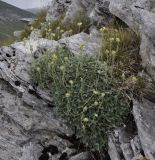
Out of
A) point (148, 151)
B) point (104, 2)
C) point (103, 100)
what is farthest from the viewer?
point (104, 2)

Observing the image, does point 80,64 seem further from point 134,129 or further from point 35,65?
point 134,129

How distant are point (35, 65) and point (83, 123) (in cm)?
166

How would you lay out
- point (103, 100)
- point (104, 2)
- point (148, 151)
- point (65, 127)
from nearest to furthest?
point (148, 151) → point (103, 100) → point (65, 127) → point (104, 2)

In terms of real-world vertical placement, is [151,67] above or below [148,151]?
above

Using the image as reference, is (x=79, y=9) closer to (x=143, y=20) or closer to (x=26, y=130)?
(x=143, y=20)

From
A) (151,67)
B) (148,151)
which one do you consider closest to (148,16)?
(151,67)

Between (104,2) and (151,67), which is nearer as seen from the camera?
(151,67)

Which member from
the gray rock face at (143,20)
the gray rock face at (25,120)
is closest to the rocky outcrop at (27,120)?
the gray rock face at (25,120)

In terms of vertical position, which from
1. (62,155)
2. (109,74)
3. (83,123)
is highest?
(109,74)

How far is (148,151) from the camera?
641 cm

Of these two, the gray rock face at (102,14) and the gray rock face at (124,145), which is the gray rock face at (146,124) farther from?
the gray rock face at (102,14)

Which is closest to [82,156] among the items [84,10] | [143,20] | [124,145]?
[124,145]

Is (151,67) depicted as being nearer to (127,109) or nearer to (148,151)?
(127,109)

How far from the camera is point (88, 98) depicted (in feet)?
23.8
